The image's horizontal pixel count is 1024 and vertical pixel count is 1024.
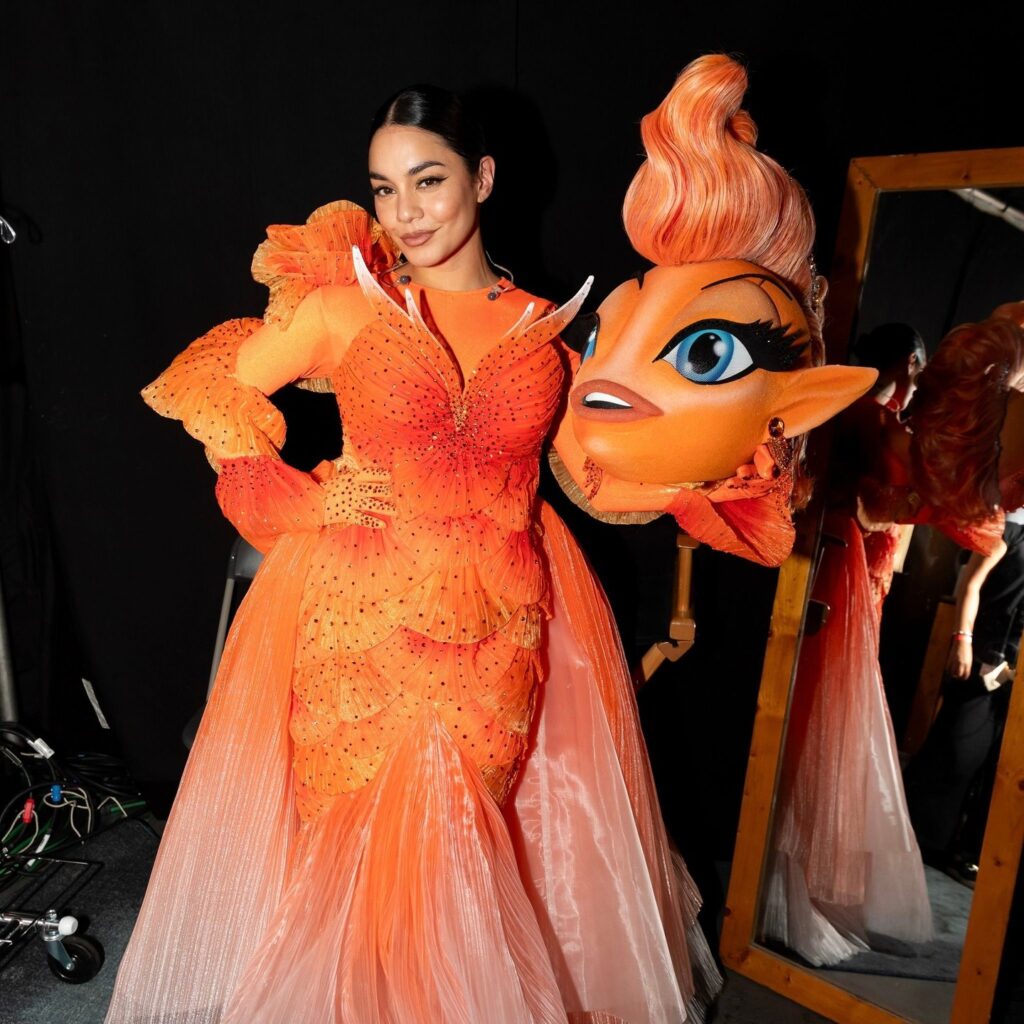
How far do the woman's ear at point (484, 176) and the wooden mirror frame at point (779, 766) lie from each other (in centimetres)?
77

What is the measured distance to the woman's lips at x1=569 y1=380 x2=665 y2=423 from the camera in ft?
4.68

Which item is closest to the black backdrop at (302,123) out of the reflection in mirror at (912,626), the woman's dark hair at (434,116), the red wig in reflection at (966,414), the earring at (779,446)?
the reflection in mirror at (912,626)

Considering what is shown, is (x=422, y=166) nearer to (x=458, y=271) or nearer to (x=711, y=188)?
(x=458, y=271)

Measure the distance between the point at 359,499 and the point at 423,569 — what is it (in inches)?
6.2

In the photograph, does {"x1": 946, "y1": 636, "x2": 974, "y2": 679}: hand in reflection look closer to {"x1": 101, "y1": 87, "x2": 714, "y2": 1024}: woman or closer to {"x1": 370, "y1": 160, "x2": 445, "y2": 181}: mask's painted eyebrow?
{"x1": 101, "y1": 87, "x2": 714, "y2": 1024}: woman

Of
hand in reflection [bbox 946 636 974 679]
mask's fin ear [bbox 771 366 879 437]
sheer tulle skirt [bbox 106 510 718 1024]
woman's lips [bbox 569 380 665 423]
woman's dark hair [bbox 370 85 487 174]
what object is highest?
woman's dark hair [bbox 370 85 487 174]

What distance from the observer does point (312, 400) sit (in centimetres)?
245

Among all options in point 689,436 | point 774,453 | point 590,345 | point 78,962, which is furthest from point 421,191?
point 78,962

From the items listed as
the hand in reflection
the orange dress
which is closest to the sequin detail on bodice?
the orange dress

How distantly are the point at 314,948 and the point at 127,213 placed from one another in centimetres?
160

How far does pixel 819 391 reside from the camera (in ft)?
4.80

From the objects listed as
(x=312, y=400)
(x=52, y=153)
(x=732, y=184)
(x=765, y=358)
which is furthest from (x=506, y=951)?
(x=52, y=153)

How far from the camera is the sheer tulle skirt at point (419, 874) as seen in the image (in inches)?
59.1

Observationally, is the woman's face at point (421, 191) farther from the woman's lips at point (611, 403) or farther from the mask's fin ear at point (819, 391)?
the mask's fin ear at point (819, 391)
